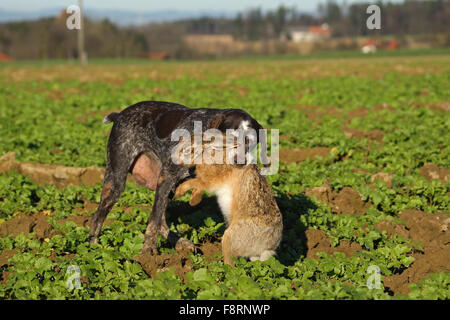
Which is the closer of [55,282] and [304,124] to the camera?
[55,282]

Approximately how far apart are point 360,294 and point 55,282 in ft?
8.58

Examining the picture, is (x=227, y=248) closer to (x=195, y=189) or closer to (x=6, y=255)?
(x=195, y=189)

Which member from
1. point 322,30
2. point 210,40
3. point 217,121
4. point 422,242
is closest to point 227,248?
point 217,121

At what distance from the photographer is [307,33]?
4887 inches

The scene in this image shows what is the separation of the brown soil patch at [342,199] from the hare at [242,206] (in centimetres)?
254

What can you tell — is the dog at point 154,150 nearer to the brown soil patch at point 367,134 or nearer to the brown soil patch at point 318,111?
the brown soil patch at point 367,134

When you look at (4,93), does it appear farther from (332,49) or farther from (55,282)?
(332,49)

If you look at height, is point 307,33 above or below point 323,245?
above

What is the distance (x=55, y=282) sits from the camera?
4.67 metres

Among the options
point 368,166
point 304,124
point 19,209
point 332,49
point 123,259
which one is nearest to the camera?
point 123,259

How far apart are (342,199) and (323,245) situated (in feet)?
4.69

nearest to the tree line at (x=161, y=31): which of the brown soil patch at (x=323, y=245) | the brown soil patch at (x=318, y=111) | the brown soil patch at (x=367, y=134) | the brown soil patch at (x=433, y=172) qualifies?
the brown soil patch at (x=318, y=111)
